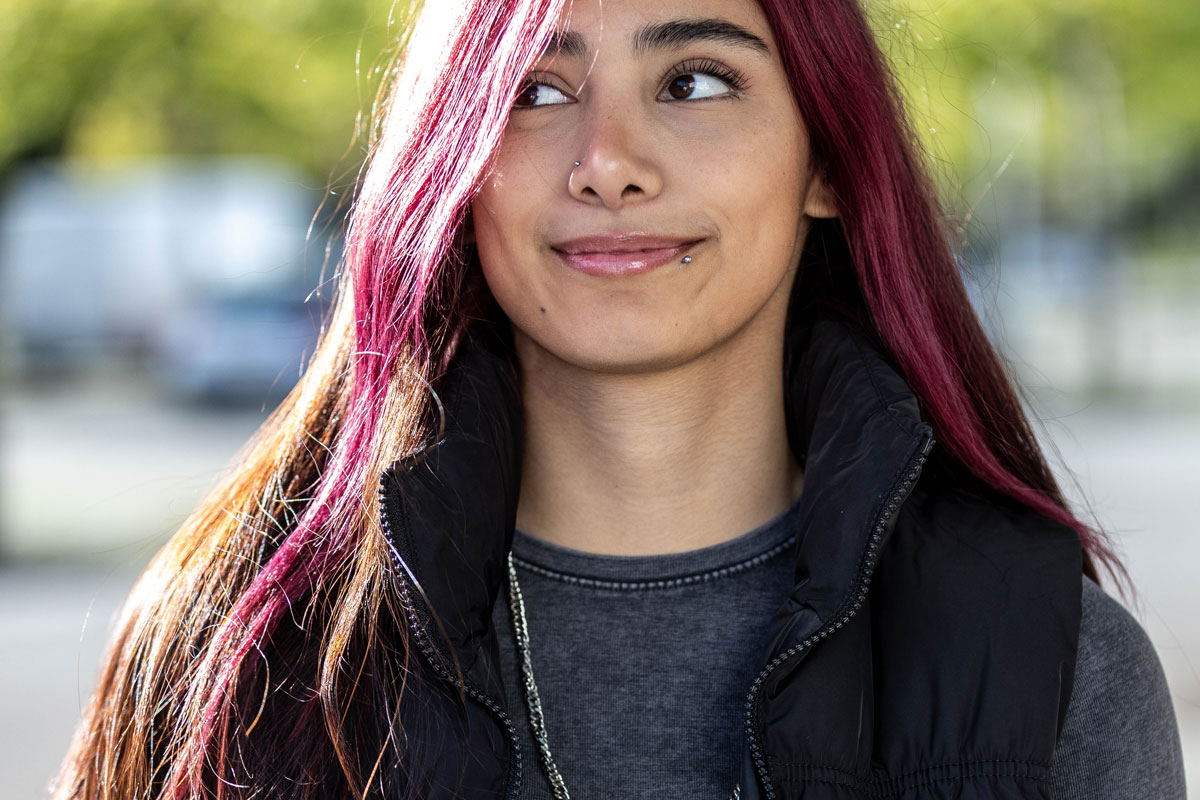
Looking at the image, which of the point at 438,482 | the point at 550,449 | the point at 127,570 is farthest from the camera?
the point at 127,570

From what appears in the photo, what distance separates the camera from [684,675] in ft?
6.44

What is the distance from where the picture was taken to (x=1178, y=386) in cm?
1404

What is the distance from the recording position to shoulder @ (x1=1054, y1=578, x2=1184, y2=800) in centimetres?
181

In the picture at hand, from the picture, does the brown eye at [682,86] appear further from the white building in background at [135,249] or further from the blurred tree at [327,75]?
the white building in background at [135,249]

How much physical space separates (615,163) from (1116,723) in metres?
1.04

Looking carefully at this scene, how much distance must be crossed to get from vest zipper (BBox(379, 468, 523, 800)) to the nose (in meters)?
0.53

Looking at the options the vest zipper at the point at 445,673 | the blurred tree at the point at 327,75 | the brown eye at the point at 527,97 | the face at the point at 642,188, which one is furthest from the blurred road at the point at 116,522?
the blurred tree at the point at 327,75

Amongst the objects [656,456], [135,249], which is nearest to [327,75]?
[135,249]

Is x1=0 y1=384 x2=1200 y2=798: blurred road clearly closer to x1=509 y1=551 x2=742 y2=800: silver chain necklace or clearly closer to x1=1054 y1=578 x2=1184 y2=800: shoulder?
x1=1054 y1=578 x2=1184 y2=800: shoulder

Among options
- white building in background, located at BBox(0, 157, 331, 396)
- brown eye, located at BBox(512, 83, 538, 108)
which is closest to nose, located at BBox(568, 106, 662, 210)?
brown eye, located at BBox(512, 83, 538, 108)

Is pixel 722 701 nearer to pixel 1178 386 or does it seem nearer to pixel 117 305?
pixel 1178 386

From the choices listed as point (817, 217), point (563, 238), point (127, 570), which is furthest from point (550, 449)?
point (127, 570)

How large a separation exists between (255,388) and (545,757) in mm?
12885

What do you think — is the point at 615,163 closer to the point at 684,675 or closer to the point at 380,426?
the point at 380,426
